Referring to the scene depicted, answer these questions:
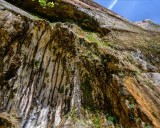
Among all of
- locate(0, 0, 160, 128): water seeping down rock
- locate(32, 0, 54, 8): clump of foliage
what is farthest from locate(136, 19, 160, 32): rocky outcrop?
locate(32, 0, 54, 8): clump of foliage

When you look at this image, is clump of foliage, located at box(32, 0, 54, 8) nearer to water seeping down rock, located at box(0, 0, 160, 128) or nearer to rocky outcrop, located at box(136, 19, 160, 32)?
water seeping down rock, located at box(0, 0, 160, 128)

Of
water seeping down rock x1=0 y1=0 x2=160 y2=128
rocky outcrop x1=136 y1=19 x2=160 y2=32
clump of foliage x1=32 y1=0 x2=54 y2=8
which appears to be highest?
rocky outcrop x1=136 y1=19 x2=160 y2=32

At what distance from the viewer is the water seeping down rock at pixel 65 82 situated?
14938 mm

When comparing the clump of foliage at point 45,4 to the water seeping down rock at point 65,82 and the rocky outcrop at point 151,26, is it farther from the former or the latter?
the rocky outcrop at point 151,26

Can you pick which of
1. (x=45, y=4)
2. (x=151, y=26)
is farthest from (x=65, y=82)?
(x=151, y=26)

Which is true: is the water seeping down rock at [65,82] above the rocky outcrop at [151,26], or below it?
below

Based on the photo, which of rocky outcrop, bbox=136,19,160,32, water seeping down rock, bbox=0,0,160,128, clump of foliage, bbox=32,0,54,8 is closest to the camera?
water seeping down rock, bbox=0,0,160,128

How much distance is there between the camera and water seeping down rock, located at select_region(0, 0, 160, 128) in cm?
1494

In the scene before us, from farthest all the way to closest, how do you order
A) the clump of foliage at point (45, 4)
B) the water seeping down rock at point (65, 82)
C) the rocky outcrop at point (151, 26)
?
1. the rocky outcrop at point (151, 26)
2. the clump of foliage at point (45, 4)
3. the water seeping down rock at point (65, 82)

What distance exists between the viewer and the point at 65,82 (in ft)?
53.3

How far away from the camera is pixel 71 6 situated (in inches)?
863

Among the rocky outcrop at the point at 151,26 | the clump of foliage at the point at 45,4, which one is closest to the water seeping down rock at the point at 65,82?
the clump of foliage at the point at 45,4

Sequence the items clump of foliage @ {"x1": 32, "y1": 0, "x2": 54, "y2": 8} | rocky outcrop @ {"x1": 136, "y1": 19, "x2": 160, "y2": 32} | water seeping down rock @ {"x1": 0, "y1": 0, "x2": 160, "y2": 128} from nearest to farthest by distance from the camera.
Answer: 1. water seeping down rock @ {"x1": 0, "y1": 0, "x2": 160, "y2": 128}
2. clump of foliage @ {"x1": 32, "y1": 0, "x2": 54, "y2": 8}
3. rocky outcrop @ {"x1": 136, "y1": 19, "x2": 160, "y2": 32}

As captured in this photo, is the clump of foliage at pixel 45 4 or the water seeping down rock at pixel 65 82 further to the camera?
the clump of foliage at pixel 45 4
